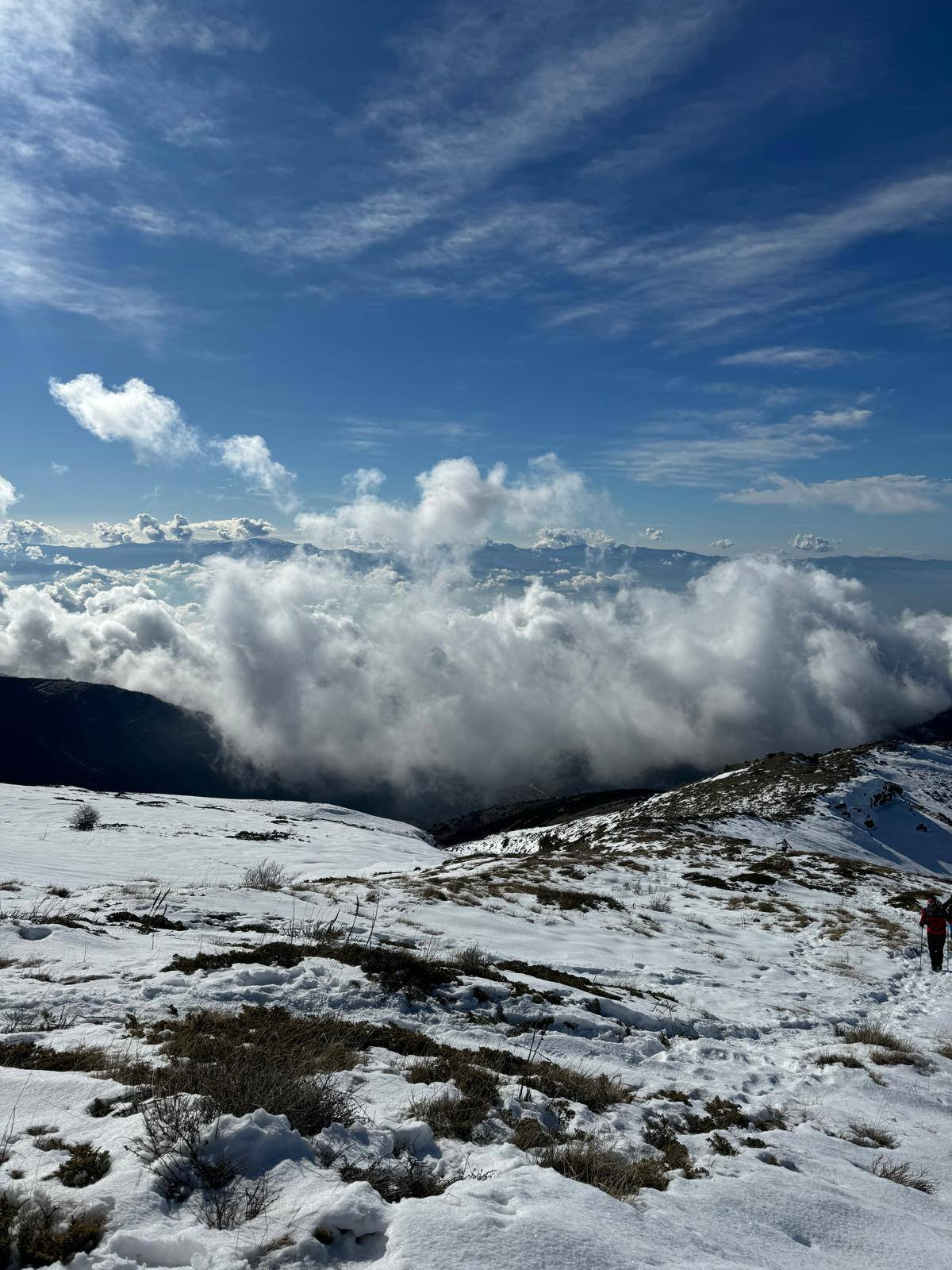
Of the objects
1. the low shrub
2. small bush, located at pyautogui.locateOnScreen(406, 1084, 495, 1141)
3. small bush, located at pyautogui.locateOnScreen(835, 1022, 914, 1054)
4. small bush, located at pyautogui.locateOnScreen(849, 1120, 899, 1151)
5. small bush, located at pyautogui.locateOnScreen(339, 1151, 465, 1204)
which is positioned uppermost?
small bush, located at pyautogui.locateOnScreen(339, 1151, 465, 1204)

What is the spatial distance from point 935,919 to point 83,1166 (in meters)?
19.8

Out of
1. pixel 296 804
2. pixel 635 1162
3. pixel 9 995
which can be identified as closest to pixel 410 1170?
pixel 635 1162

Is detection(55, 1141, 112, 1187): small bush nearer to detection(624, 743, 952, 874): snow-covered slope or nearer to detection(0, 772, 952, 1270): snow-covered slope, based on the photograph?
detection(0, 772, 952, 1270): snow-covered slope

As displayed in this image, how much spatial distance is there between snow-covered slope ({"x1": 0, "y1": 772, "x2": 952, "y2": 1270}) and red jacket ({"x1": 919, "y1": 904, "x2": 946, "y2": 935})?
1.07 m

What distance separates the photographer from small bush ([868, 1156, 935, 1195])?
19.9ft

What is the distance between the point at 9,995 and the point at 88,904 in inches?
228

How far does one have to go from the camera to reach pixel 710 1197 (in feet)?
16.8

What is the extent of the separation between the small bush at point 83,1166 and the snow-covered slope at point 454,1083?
23 mm

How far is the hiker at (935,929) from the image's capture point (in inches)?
636

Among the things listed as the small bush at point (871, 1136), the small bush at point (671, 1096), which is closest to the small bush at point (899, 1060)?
the small bush at point (871, 1136)

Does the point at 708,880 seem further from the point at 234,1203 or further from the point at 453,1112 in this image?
the point at 234,1203

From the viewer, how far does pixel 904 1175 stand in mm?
6168

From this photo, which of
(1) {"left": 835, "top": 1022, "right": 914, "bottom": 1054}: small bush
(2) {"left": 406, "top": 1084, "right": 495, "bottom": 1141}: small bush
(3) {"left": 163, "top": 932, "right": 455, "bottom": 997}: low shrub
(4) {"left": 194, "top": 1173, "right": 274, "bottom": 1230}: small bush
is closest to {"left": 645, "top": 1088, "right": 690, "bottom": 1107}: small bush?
(2) {"left": 406, "top": 1084, "right": 495, "bottom": 1141}: small bush

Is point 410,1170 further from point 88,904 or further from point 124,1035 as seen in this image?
point 88,904
